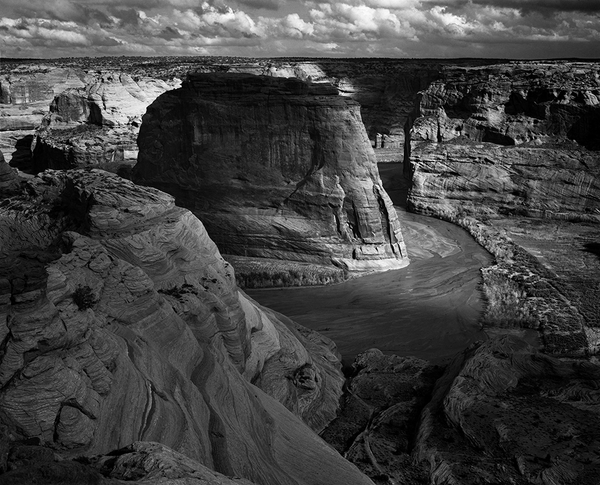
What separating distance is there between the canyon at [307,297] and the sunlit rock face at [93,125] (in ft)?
1.33

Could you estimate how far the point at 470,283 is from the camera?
2478cm

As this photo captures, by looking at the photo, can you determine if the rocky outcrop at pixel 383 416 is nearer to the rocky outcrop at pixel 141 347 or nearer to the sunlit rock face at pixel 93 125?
the rocky outcrop at pixel 141 347

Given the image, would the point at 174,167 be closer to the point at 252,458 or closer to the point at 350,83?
the point at 252,458

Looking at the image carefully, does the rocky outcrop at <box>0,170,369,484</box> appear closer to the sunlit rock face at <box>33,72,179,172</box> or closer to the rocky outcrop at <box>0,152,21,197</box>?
the rocky outcrop at <box>0,152,21,197</box>

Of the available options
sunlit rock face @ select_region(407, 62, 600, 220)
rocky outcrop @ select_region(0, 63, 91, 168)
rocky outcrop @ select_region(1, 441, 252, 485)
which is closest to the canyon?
rocky outcrop @ select_region(1, 441, 252, 485)

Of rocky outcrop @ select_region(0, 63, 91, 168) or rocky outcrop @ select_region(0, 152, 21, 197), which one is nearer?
rocky outcrop @ select_region(0, 152, 21, 197)

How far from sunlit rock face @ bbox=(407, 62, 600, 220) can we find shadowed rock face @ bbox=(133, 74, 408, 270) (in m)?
12.1

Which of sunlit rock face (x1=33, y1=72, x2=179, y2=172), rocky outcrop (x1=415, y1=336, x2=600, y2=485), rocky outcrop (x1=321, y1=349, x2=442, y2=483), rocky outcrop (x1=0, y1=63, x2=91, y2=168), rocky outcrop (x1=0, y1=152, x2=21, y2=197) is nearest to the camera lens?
rocky outcrop (x1=415, y1=336, x2=600, y2=485)

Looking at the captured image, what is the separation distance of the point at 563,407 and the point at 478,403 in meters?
1.59

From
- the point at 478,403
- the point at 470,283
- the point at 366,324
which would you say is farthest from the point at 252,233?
the point at 478,403

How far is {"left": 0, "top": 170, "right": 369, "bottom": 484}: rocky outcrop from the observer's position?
7.30m

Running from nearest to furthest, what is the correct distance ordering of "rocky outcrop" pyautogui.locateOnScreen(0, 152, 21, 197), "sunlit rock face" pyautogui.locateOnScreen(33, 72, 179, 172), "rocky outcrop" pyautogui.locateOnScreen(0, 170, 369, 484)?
"rocky outcrop" pyautogui.locateOnScreen(0, 170, 369, 484)
"rocky outcrop" pyautogui.locateOnScreen(0, 152, 21, 197)
"sunlit rock face" pyautogui.locateOnScreen(33, 72, 179, 172)

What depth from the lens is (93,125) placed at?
44.3 m

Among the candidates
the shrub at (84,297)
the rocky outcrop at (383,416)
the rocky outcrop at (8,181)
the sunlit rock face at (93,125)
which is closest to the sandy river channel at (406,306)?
the rocky outcrop at (383,416)
